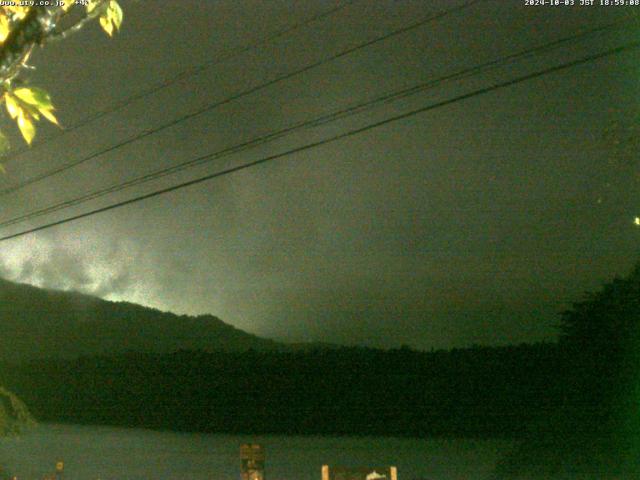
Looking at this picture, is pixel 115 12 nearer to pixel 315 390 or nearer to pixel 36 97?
pixel 36 97

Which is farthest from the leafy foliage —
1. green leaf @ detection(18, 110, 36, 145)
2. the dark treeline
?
the dark treeline

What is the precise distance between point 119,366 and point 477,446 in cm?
1888

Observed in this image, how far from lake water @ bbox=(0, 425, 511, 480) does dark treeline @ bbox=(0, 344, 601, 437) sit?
884 millimetres

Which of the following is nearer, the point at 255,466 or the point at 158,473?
the point at 255,466

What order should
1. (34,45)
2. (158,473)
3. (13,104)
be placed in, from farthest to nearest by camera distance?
(158,473), (13,104), (34,45)

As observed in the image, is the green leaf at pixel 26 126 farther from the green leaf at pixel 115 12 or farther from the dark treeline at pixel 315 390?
the dark treeline at pixel 315 390

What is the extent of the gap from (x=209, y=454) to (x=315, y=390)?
4.39m

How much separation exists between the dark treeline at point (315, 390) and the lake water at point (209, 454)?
0.88 meters

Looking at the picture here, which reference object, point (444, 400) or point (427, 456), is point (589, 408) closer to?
point (427, 456)

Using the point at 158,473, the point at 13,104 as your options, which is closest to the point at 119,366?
the point at 158,473

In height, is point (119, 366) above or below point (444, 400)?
above

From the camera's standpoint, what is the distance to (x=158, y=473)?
67.4 feet

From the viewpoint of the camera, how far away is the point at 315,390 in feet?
78.2

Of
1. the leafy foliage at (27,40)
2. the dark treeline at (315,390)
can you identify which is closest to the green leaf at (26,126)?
the leafy foliage at (27,40)
